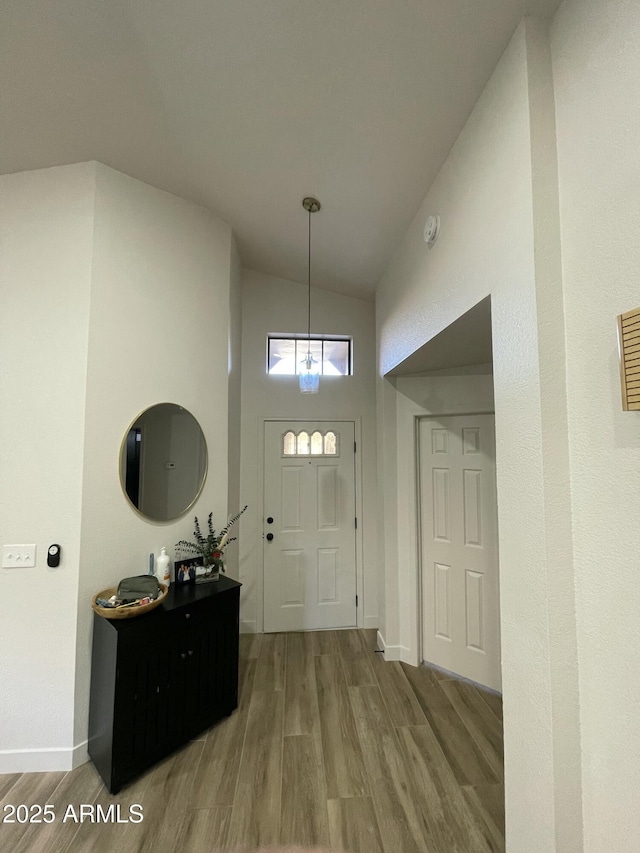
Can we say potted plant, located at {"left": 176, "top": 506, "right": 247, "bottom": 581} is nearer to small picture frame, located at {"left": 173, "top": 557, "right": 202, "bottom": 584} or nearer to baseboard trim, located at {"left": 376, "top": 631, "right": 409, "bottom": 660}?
small picture frame, located at {"left": 173, "top": 557, "right": 202, "bottom": 584}

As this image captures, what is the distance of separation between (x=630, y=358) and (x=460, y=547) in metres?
2.11

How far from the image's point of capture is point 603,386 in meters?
0.96

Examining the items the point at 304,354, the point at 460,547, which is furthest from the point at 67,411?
the point at 460,547

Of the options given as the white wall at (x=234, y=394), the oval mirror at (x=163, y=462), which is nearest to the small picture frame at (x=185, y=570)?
the oval mirror at (x=163, y=462)


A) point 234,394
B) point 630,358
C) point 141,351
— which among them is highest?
point 141,351

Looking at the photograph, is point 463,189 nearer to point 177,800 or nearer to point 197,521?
point 197,521

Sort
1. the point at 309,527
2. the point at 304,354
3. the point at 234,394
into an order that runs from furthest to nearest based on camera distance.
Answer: the point at 304,354 → the point at 309,527 → the point at 234,394

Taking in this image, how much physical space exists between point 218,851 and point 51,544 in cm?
151

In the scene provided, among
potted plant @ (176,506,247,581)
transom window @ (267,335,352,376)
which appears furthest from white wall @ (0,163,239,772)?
transom window @ (267,335,352,376)

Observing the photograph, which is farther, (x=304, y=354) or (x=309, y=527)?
(x=304, y=354)

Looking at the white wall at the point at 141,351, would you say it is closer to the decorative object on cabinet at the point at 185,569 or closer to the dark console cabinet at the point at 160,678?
the decorative object on cabinet at the point at 185,569

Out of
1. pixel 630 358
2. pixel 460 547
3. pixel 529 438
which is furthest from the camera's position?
pixel 460 547

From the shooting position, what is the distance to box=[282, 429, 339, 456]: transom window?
133 inches

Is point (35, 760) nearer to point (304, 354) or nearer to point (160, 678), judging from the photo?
point (160, 678)
